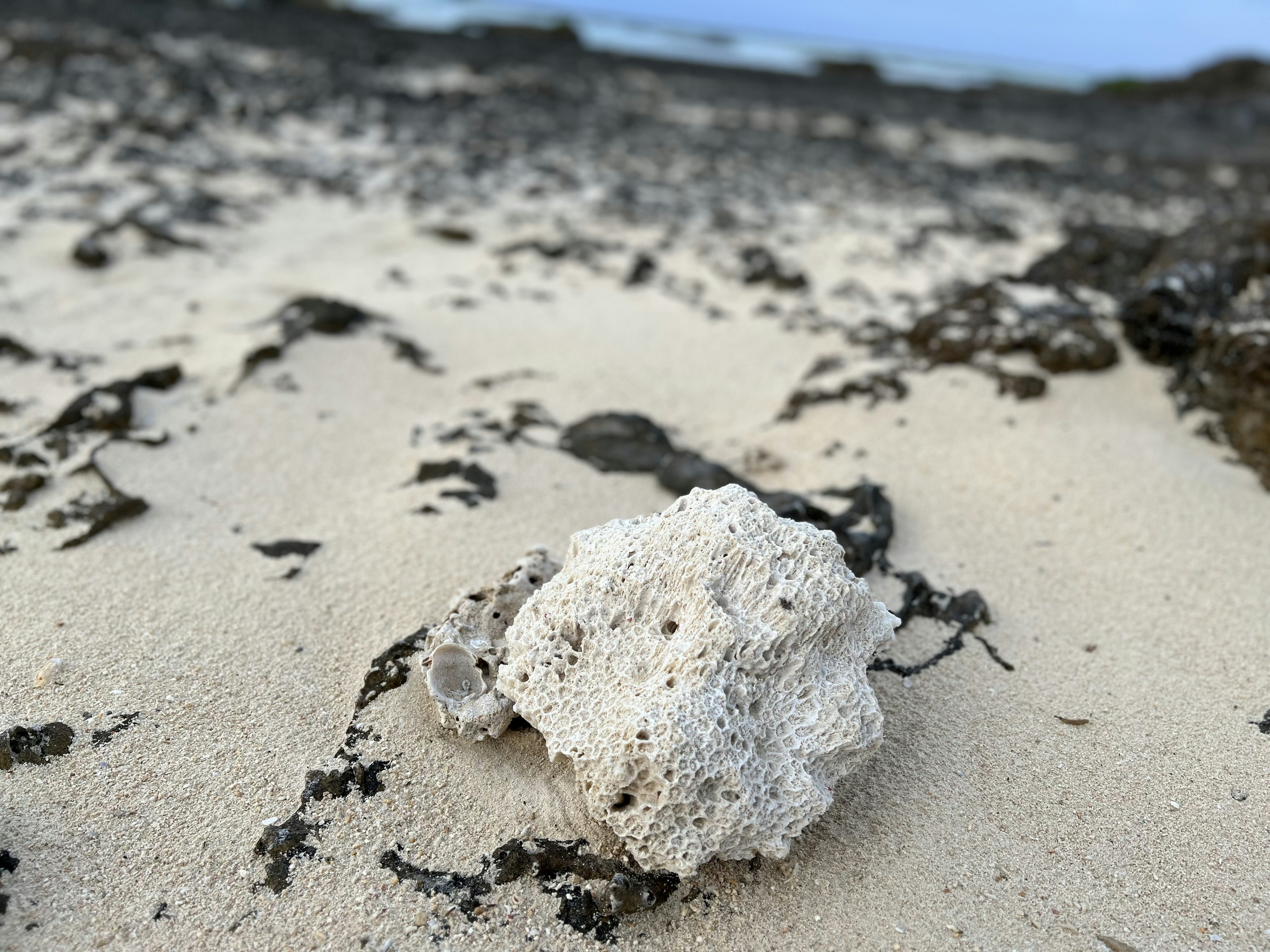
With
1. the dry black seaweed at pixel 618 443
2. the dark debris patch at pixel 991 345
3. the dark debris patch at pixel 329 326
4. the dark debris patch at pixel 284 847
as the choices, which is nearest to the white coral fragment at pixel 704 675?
the dark debris patch at pixel 284 847

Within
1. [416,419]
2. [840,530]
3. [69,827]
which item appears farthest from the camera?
[416,419]

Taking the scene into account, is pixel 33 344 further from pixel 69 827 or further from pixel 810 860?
pixel 810 860

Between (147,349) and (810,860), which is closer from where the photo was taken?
(810,860)

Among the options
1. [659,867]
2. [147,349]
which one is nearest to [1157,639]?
[659,867]

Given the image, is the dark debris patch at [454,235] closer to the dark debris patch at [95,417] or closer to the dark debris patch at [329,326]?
the dark debris patch at [329,326]

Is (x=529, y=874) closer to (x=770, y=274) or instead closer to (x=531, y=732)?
(x=531, y=732)

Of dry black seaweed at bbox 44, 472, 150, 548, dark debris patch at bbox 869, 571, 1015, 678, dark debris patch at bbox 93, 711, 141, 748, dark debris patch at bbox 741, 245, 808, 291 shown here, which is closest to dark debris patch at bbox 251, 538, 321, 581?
dry black seaweed at bbox 44, 472, 150, 548
